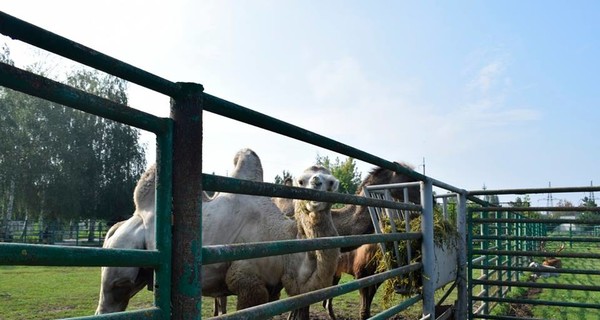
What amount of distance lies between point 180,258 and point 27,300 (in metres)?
9.33

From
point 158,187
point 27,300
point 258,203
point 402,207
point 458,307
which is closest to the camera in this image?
point 158,187

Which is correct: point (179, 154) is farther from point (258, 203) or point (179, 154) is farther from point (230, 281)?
point (258, 203)

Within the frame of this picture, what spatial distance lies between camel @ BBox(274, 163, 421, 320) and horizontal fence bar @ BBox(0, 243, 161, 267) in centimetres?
553

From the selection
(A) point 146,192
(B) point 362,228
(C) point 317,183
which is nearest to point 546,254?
(C) point 317,183

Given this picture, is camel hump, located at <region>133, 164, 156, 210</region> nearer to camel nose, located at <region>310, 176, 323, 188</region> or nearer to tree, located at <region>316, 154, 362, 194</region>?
camel nose, located at <region>310, 176, 323, 188</region>

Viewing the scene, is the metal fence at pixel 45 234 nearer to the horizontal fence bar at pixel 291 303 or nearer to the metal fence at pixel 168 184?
the horizontal fence bar at pixel 291 303

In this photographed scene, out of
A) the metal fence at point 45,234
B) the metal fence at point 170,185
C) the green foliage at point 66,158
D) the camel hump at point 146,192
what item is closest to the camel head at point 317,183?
the camel hump at point 146,192

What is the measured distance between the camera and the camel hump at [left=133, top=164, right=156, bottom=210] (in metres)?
5.42

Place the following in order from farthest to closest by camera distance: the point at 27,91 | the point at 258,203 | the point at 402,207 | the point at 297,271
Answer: the point at 258,203 → the point at 297,271 → the point at 402,207 → the point at 27,91

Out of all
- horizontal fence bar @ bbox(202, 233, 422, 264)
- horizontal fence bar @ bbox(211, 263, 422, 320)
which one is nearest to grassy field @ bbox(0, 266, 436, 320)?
horizontal fence bar @ bbox(211, 263, 422, 320)

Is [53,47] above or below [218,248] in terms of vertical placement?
above

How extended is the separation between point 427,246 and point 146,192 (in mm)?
3020

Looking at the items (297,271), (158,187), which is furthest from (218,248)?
(297,271)

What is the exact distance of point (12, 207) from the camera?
29781 millimetres
